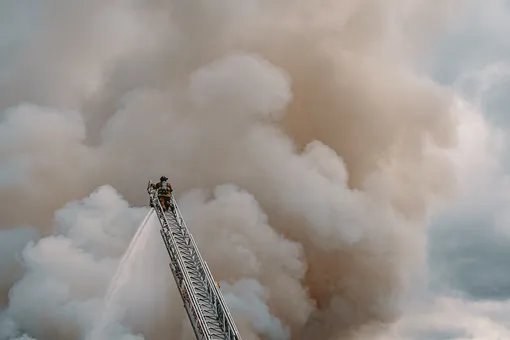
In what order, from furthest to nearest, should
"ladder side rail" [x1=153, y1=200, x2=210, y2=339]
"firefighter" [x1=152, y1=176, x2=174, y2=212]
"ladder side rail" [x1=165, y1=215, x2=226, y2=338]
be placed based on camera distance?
"firefighter" [x1=152, y1=176, x2=174, y2=212] → "ladder side rail" [x1=165, y1=215, x2=226, y2=338] → "ladder side rail" [x1=153, y1=200, x2=210, y2=339]

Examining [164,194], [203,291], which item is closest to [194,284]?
[203,291]

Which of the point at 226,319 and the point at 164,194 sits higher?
the point at 164,194

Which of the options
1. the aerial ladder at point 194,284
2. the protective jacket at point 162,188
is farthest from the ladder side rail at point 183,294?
the protective jacket at point 162,188

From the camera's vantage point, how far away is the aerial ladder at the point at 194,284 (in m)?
40.7

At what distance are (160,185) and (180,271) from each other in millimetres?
7376

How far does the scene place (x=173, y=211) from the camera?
46375 mm

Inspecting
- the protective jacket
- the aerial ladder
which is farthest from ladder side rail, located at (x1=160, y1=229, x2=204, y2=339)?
the protective jacket

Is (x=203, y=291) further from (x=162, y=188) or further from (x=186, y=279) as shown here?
(x=162, y=188)

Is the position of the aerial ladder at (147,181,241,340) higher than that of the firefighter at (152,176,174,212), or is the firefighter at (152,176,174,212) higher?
the firefighter at (152,176,174,212)

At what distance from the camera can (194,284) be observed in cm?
4319

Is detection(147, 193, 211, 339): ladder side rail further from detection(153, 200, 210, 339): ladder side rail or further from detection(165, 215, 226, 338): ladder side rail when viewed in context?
detection(165, 215, 226, 338): ladder side rail

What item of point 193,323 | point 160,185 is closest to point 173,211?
point 160,185

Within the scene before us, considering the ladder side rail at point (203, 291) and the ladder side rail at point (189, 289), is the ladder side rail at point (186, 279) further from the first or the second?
the ladder side rail at point (203, 291)

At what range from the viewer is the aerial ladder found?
133ft
